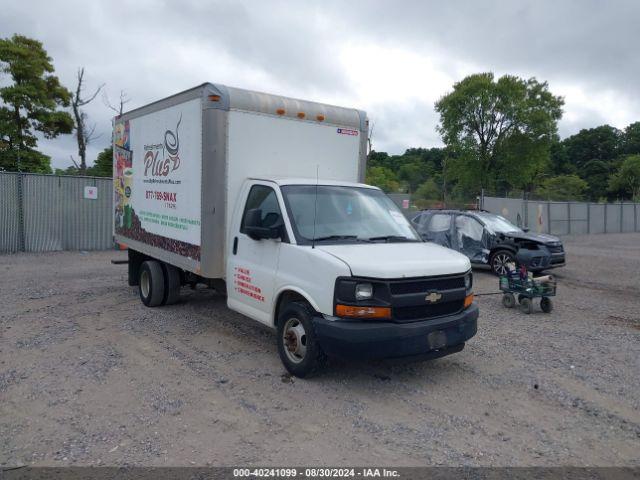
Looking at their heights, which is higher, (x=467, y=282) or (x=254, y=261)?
(x=254, y=261)

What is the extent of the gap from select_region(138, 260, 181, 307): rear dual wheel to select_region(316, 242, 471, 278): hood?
3742 millimetres

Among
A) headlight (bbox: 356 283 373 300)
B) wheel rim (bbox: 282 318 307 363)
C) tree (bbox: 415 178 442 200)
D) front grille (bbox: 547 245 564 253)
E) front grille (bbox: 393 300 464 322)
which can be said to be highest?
tree (bbox: 415 178 442 200)

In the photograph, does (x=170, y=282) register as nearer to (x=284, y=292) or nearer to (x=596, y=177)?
(x=284, y=292)

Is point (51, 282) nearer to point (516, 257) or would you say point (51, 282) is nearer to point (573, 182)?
point (516, 257)

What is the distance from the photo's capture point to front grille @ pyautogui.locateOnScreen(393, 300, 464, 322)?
472 centimetres

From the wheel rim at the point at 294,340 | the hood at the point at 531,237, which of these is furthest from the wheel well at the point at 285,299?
the hood at the point at 531,237

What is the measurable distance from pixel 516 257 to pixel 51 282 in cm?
997

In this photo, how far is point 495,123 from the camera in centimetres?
4822

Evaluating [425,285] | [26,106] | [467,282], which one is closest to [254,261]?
[425,285]

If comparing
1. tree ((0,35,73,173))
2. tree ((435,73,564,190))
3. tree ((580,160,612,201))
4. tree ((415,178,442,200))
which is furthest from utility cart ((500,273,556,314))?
tree ((580,160,612,201))

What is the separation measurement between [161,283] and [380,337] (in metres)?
4.60

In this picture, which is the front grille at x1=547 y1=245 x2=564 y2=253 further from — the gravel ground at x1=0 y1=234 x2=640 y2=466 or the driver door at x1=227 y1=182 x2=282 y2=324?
the driver door at x1=227 y1=182 x2=282 y2=324

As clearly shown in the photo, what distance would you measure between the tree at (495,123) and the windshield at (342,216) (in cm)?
4496

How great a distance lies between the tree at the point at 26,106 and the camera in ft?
71.6
